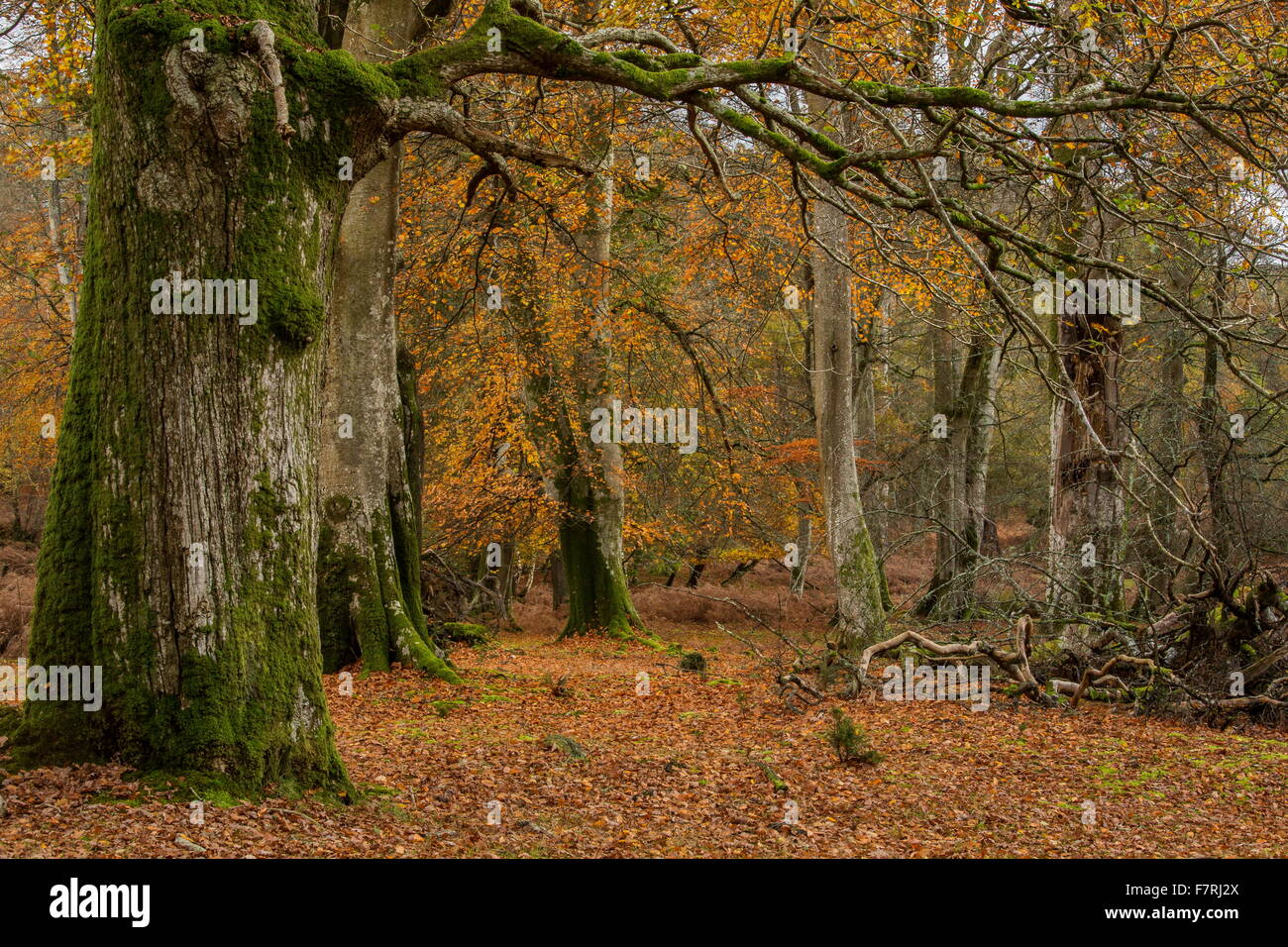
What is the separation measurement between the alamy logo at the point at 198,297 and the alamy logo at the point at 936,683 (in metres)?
7.56

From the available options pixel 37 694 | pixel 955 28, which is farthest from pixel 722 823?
pixel 955 28

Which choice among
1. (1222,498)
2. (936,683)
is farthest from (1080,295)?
(936,683)

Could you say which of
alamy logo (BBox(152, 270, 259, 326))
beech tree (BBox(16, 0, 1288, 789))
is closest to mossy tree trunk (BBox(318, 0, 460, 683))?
beech tree (BBox(16, 0, 1288, 789))

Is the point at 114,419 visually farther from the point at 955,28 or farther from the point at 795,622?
the point at 795,622

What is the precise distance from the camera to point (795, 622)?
20625 mm

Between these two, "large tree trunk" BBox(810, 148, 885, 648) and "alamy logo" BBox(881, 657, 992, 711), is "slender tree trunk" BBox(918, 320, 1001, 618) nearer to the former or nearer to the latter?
"large tree trunk" BBox(810, 148, 885, 648)

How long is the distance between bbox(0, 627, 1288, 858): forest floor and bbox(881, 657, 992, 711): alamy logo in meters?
0.31

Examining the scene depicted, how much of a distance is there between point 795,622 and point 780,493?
302 centimetres

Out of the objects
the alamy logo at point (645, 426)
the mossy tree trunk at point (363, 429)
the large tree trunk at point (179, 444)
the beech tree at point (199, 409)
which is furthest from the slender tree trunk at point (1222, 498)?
the alamy logo at point (645, 426)

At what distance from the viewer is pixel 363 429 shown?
10125mm

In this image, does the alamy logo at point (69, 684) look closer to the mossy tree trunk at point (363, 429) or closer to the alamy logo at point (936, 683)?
the mossy tree trunk at point (363, 429)

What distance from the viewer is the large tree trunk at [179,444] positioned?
4691 mm

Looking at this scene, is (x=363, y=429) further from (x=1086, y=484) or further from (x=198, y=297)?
(x=1086, y=484)

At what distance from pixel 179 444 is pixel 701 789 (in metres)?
3.88
